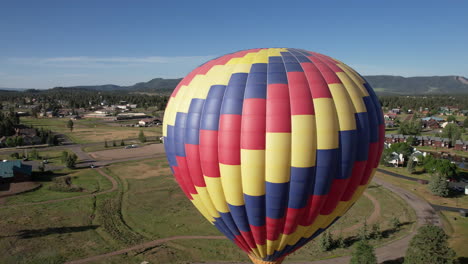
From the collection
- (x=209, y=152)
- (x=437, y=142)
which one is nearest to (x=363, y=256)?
(x=209, y=152)

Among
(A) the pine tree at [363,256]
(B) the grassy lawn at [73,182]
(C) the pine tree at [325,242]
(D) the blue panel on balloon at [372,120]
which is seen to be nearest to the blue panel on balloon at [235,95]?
(D) the blue panel on balloon at [372,120]

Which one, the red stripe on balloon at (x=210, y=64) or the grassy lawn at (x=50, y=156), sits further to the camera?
the grassy lawn at (x=50, y=156)

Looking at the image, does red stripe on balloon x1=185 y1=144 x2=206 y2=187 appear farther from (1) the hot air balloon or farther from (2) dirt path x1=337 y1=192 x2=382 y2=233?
(2) dirt path x1=337 y1=192 x2=382 y2=233

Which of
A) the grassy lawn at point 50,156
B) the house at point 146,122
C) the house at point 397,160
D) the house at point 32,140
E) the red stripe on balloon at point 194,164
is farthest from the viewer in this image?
the house at point 146,122

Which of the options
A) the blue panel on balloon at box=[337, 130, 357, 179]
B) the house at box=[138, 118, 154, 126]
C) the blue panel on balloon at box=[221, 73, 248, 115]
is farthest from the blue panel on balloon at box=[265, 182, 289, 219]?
the house at box=[138, 118, 154, 126]

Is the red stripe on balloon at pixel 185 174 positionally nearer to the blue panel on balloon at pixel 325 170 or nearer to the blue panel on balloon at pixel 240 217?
the blue panel on balloon at pixel 240 217

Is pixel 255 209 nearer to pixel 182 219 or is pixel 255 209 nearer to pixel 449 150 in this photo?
pixel 182 219

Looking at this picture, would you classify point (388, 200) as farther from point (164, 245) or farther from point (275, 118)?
point (275, 118)

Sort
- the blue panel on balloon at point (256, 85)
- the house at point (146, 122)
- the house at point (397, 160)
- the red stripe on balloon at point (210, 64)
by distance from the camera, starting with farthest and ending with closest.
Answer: the house at point (146, 122), the house at point (397, 160), the red stripe on balloon at point (210, 64), the blue panel on balloon at point (256, 85)
